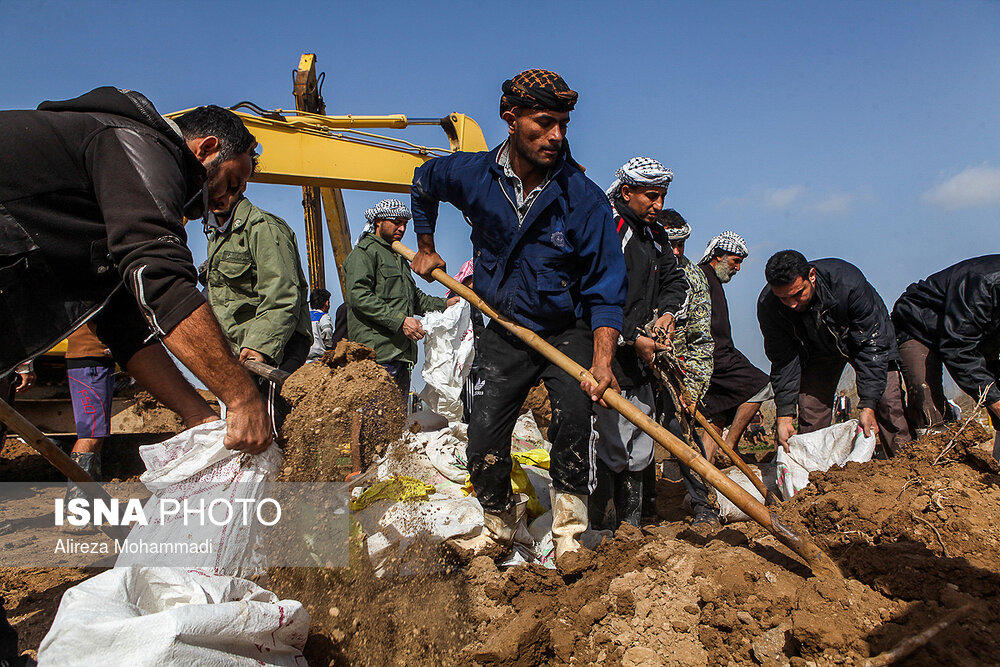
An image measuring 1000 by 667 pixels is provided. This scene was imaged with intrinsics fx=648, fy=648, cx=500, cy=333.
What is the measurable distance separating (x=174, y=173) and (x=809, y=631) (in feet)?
7.76

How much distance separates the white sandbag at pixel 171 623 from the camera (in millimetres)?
1604

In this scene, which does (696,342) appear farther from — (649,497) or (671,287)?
(649,497)

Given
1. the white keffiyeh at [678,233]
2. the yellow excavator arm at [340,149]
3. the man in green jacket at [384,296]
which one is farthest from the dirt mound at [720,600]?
the yellow excavator arm at [340,149]

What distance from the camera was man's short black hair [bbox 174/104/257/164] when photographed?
2211 millimetres

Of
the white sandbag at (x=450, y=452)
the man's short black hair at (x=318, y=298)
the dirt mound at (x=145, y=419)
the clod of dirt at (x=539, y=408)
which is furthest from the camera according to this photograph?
the man's short black hair at (x=318, y=298)

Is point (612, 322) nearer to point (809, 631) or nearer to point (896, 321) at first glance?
point (809, 631)

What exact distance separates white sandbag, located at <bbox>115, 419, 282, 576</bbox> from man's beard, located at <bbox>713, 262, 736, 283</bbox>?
483cm

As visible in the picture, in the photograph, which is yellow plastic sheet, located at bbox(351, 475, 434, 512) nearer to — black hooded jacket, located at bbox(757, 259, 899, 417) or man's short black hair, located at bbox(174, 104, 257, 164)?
man's short black hair, located at bbox(174, 104, 257, 164)

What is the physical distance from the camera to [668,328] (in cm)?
395

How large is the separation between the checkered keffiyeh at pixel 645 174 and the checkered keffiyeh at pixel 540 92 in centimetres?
100

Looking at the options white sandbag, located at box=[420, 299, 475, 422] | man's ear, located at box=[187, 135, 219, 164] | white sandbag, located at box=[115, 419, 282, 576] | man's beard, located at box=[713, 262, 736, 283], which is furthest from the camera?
man's beard, located at box=[713, 262, 736, 283]

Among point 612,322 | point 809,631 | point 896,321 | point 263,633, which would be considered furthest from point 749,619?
point 896,321

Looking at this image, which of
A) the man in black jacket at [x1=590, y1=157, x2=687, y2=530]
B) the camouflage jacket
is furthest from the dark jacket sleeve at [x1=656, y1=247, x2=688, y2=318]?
the camouflage jacket

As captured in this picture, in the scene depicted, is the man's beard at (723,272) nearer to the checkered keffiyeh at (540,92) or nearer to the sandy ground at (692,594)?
the sandy ground at (692,594)
